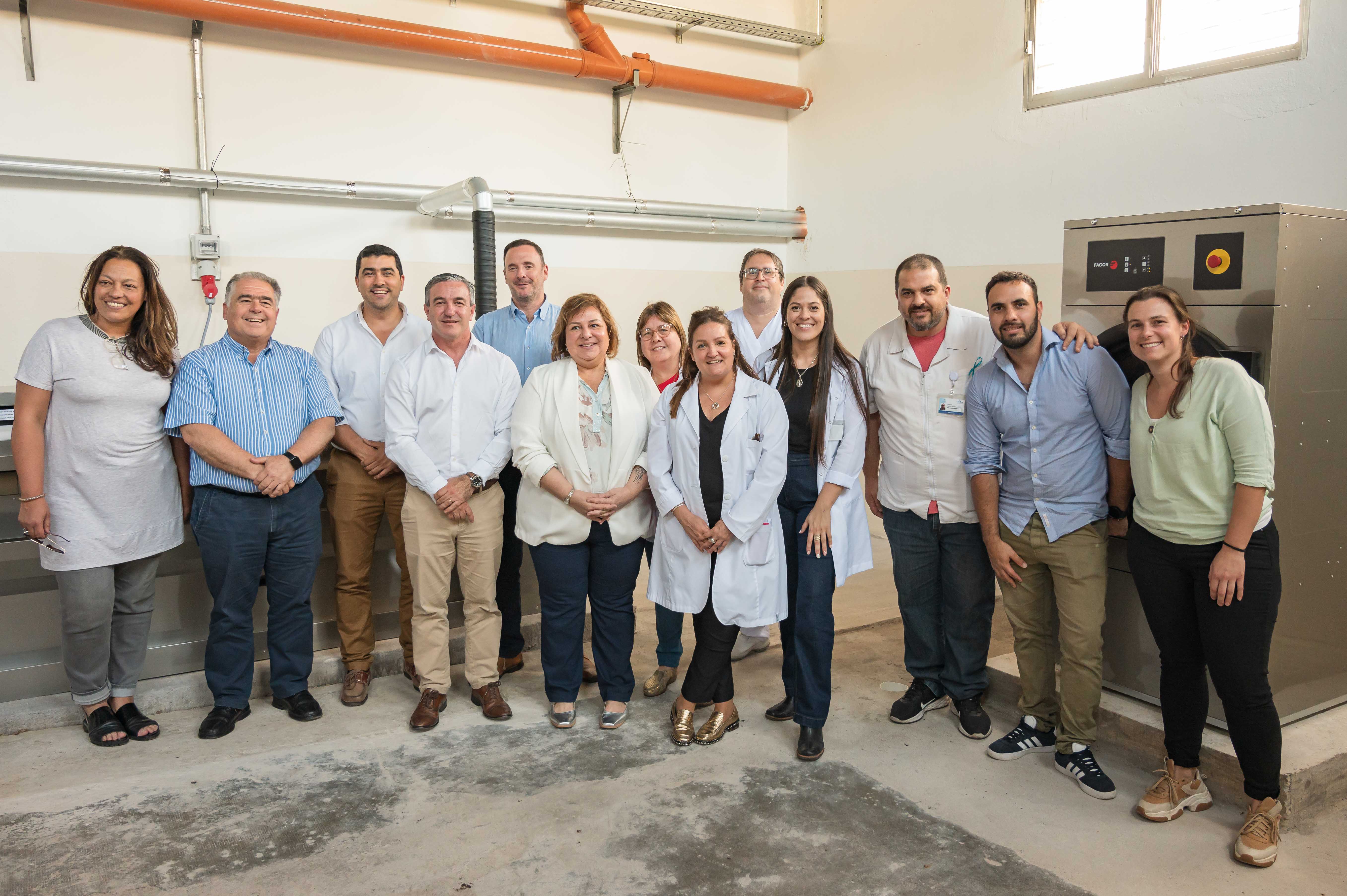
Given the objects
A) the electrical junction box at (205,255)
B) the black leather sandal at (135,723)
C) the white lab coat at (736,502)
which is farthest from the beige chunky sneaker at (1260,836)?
the electrical junction box at (205,255)

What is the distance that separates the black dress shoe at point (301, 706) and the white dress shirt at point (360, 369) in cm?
101

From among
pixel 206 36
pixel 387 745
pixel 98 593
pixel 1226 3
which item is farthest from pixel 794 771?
pixel 206 36

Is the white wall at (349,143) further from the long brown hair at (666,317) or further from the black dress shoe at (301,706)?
the long brown hair at (666,317)

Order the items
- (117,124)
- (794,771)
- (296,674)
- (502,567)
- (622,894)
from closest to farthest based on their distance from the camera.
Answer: (622,894)
(794,771)
(296,674)
(502,567)
(117,124)

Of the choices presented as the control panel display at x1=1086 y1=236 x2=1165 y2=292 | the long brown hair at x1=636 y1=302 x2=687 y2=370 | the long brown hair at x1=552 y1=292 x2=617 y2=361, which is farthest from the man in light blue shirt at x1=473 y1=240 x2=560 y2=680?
the control panel display at x1=1086 y1=236 x2=1165 y2=292

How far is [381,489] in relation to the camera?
11.6 feet

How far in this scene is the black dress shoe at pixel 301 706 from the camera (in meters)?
3.40

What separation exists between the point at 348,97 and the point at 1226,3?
490cm

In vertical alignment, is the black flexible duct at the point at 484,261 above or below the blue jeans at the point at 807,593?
above

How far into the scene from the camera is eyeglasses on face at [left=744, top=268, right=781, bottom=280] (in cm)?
374

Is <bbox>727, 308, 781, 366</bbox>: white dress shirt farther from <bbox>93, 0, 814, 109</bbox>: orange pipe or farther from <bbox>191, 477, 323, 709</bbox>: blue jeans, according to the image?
<bbox>93, 0, 814, 109</bbox>: orange pipe

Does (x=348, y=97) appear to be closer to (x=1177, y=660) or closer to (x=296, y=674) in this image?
(x=296, y=674)

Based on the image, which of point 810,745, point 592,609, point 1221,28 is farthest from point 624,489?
point 1221,28

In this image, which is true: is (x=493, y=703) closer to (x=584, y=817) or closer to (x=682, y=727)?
(x=682, y=727)
